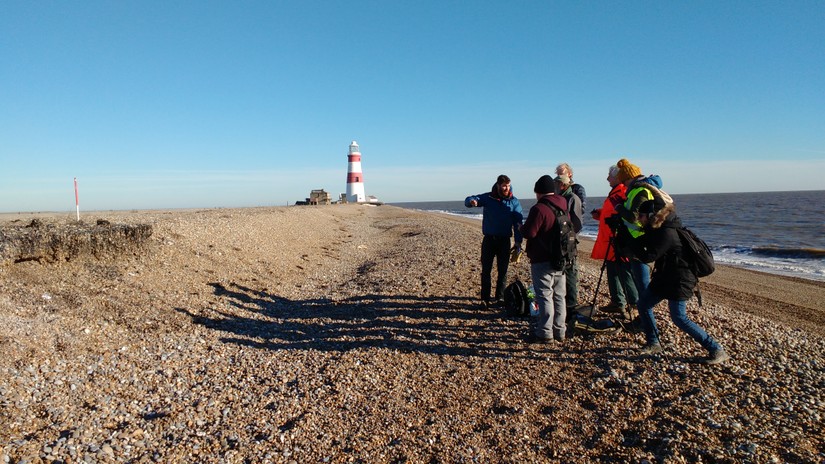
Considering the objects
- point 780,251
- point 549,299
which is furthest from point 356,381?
point 780,251

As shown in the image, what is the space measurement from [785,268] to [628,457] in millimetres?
17949

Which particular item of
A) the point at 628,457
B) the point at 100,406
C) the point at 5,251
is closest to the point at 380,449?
the point at 628,457

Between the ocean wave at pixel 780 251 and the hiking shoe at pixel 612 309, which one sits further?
the ocean wave at pixel 780 251

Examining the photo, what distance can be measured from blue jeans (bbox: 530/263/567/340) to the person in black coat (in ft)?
3.43

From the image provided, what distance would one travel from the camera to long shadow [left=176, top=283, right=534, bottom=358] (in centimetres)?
608

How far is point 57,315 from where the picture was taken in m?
6.10

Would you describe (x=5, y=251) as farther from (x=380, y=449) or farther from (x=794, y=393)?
(x=794, y=393)

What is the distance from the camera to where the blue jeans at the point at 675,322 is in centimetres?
493

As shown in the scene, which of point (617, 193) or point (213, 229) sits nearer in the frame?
point (617, 193)

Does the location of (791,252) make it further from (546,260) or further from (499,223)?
(546,260)

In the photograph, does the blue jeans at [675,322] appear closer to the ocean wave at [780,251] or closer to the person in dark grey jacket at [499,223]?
the person in dark grey jacket at [499,223]

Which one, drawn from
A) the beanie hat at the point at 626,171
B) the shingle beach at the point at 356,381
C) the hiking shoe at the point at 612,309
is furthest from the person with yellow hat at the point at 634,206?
the hiking shoe at the point at 612,309

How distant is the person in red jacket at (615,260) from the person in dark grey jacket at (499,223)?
3.79 feet

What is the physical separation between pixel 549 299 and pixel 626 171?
199 centimetres
